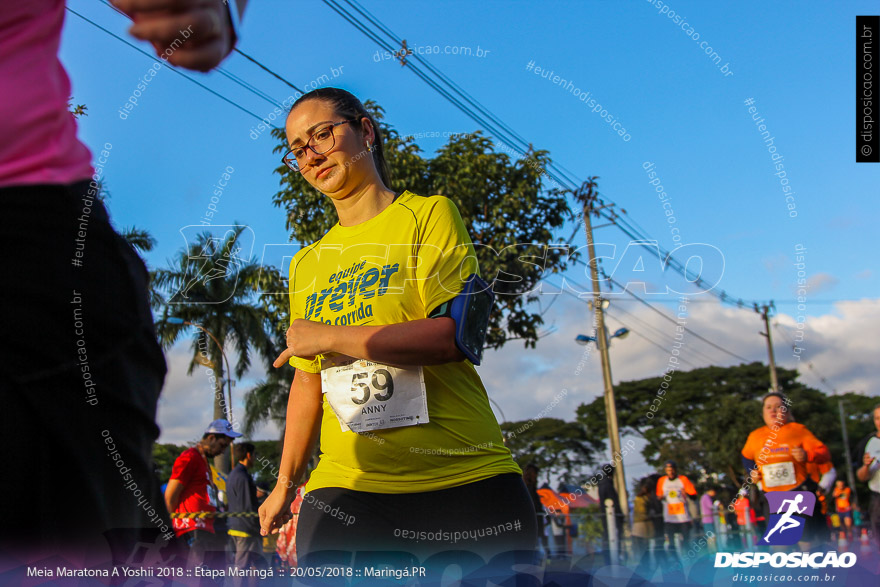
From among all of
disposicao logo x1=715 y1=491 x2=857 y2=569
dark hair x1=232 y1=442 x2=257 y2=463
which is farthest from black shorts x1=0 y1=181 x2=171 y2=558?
dark hair x1=232 y1=442 x2=257 y2=463

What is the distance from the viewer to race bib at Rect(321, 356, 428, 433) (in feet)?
6.71

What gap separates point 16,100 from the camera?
3.36 ft

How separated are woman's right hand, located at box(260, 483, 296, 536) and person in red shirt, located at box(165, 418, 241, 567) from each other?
429 centimetres

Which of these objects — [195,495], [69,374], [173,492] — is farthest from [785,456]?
[69,374]

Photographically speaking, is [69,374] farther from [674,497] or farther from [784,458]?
[674,497]

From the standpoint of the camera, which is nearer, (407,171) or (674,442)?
(407,171)

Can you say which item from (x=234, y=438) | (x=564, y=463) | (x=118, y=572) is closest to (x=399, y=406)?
(x=118, y=572)

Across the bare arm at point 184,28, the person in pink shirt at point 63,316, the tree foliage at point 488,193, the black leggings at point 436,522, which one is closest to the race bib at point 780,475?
the tree foliage at point 488,193

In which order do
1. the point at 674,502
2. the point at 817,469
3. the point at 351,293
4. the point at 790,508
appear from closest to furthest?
the point at 351,293 < the point at 790,508 < the point at 817,469 < the point at 674,502

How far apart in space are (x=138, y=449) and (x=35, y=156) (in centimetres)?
44

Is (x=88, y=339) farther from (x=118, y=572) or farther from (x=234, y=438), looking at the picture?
(x=234, y=438)

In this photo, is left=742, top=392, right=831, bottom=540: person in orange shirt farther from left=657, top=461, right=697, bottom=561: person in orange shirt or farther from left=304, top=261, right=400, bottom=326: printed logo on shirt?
left=304, top=261, right=400, bottom=326: printed logo on shirt

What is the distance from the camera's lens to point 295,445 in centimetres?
234

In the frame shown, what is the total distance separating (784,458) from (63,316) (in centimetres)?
748
